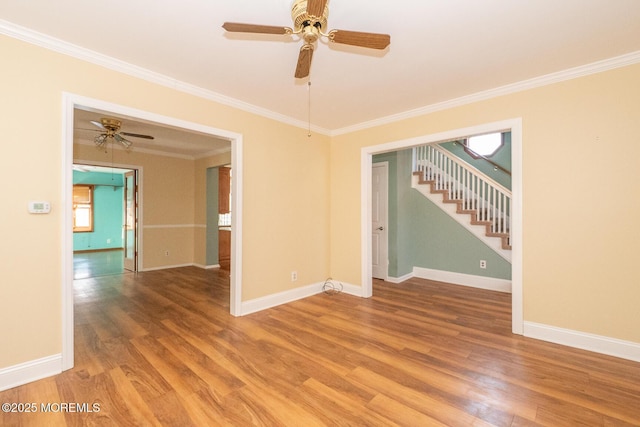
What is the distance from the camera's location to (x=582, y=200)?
249cm

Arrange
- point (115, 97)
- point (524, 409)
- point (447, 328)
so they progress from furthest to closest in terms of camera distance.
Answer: point (447, 328)
point (115, 97)
point (524, 409)

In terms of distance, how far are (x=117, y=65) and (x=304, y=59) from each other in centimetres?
180

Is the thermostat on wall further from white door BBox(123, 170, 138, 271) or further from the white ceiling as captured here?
white door BBox(123, 170, 138, 271)

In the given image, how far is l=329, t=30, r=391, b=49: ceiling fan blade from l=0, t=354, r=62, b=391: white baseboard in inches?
121

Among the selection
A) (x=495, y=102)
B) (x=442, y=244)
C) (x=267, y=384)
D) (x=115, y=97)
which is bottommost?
(x=267, y=384)

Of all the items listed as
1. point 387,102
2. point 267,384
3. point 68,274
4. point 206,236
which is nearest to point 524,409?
point 267,384

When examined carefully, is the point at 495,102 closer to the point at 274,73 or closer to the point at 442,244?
the point at 274,73

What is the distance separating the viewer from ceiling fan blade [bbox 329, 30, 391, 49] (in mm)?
1590

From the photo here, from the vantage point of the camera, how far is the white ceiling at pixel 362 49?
1.77m

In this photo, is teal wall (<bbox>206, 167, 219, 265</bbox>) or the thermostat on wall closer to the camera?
the thermostat on wall

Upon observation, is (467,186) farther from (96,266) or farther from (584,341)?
(96,266)

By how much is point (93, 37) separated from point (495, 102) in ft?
12.3

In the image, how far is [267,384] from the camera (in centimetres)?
196

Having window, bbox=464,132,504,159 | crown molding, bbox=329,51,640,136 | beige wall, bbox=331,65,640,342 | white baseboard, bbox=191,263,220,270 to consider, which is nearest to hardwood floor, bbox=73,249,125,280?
white baseboard, bbox=191,263,220,270
